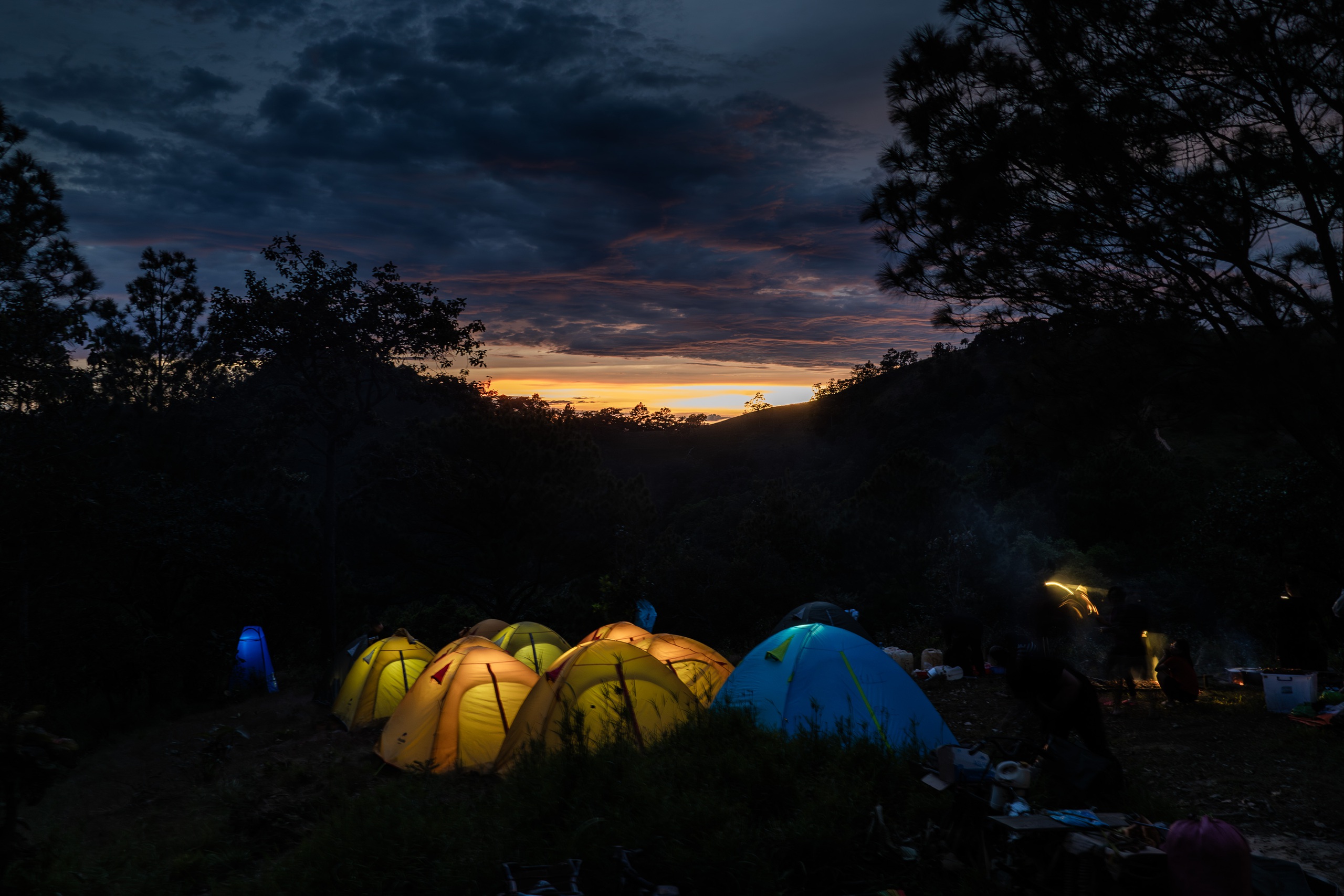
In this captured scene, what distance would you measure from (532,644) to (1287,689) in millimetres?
10290

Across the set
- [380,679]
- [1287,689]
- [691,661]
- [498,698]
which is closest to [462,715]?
[498,698]

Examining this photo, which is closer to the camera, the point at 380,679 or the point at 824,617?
the point at 380,679

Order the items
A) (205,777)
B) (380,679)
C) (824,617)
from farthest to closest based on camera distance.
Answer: (824,617) → (380,679) → (205,777)

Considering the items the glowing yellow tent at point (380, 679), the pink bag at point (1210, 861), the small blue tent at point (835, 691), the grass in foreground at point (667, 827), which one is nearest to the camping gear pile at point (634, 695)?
the small blue tent at point (835, 691)

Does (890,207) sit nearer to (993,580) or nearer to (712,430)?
(993,580)

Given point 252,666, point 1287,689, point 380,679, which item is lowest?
point 252,666

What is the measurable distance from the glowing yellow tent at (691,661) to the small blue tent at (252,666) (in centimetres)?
1124

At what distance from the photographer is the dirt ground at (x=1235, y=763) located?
571 centimetres

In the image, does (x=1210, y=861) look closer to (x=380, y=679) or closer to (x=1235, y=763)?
(x=1235, y=763)

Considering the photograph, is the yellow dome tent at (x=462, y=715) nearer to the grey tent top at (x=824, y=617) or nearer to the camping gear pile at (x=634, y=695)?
the camping gear pile at (x=634, y=695)

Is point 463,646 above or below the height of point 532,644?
above

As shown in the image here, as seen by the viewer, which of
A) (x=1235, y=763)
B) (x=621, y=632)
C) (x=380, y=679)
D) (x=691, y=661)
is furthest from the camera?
(x=380, y=679)

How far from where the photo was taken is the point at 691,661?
1127cm

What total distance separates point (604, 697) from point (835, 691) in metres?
2.62
